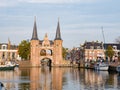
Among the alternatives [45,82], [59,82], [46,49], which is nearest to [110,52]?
[46,49]

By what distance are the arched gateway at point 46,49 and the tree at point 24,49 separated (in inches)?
163

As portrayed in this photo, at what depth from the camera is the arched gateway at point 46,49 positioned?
152 meters

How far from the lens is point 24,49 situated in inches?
6240

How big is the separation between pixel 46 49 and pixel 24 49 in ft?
30.7

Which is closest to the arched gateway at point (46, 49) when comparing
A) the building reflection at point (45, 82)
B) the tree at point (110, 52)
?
the tree at point (110, 52)

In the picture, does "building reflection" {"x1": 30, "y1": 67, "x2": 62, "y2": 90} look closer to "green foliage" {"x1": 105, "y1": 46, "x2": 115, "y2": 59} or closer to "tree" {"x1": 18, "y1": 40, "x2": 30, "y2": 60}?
"green foliage" {"x1": 105, "y1": 46, "x2": 115, "y2": 59}

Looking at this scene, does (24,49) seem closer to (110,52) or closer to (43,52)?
(43,52)

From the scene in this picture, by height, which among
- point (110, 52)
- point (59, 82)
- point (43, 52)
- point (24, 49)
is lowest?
point (59, 82)

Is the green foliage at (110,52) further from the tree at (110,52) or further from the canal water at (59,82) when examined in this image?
the canal water at (59,82)

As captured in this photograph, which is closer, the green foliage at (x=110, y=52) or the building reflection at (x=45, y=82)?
the building reflection at (x=45, y=82)

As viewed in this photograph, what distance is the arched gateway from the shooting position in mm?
152125

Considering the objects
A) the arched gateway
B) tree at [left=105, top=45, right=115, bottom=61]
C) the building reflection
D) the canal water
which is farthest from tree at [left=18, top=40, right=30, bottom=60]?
the canal water

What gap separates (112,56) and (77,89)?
102m

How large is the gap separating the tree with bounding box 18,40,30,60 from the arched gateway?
13.6 feet
